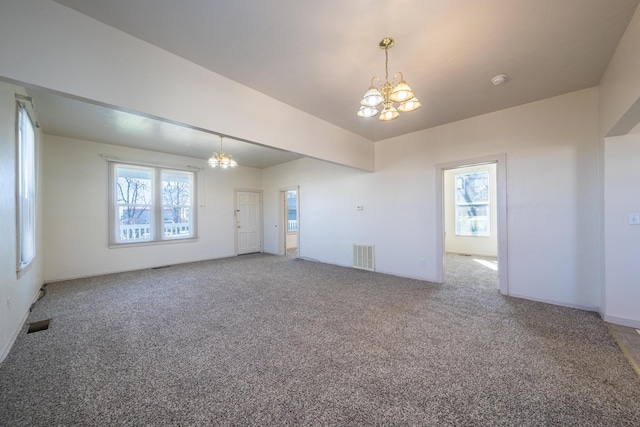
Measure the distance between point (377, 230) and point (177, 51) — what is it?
4291mm

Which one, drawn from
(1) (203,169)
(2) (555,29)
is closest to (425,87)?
(2) (555,29)

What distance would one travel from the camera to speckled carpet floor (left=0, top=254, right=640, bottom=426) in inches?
60.0

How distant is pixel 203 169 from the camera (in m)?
6.66

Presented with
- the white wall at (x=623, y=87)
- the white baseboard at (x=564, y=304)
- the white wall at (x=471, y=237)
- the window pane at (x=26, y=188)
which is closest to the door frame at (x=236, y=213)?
the window pane at (x=26, y=188)

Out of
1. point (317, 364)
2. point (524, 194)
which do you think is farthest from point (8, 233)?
point (524, 194)

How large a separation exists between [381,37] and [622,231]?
11.0ft

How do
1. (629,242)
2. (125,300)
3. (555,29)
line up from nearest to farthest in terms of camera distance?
(555,29), (629,242), (125,300)

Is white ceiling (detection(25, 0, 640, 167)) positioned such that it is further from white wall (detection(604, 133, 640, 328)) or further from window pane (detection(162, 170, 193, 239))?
window pane (detection(162, 170, 193, 239))

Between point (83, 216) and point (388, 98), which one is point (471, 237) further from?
point (83, 216)

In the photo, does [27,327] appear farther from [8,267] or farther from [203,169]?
[203,169]

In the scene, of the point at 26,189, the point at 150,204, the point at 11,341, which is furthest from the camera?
the point at 150,204

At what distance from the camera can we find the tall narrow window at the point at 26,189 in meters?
2.77

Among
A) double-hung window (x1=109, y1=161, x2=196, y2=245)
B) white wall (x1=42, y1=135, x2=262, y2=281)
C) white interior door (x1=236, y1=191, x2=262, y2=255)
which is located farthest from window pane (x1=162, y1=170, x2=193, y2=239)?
white interior door (x1=236, y1=191, x2=262, y2=255)

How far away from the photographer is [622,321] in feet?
8.63
